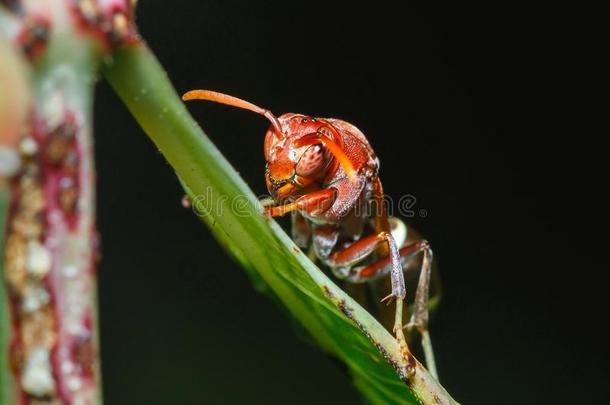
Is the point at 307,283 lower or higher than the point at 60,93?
lower

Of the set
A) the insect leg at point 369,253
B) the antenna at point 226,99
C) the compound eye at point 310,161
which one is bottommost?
the insect leg at point 369,253

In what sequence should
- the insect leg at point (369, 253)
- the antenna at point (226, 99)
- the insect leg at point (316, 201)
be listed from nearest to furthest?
the antenna at point (226, 99), the insect leg at point (369, 253), the insect leg at point (316, 201)

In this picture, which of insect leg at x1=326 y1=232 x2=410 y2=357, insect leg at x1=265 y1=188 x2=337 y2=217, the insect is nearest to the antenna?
the insect

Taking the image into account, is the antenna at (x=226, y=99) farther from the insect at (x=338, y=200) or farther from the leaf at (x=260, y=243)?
the leaf at (x=260, y=243)

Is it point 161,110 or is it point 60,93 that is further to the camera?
point 161,110

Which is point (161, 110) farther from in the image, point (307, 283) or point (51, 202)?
point (307, 283)

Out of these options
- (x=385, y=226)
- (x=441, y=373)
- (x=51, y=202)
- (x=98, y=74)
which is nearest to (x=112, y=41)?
(x=98, y=74)

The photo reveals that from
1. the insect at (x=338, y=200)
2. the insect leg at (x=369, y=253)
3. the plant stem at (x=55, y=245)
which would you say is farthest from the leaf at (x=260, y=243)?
the insect at (x=338, y=200)
